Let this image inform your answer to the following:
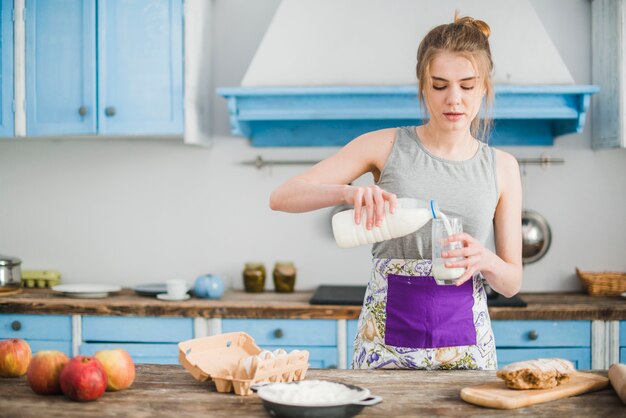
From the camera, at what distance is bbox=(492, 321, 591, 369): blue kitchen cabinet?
10.3 ft

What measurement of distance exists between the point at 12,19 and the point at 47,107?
455mm

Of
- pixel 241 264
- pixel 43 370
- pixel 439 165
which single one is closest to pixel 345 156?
pixel 439 165

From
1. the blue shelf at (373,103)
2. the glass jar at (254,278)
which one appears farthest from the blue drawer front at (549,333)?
the glass jar at (254,278)

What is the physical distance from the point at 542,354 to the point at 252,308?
127 cm

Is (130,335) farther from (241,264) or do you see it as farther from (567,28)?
(567,28)

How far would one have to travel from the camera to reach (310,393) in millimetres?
1425

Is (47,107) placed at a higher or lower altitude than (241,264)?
higher

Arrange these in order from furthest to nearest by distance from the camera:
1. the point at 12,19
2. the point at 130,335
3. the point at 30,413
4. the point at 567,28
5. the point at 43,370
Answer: the point at 567,28
the point at 12,19
the point at 130,335
the point at 43,370
the point at 30,413

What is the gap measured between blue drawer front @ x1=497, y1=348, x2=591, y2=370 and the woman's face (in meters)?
1.51

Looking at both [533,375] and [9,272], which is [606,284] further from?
[9,272]

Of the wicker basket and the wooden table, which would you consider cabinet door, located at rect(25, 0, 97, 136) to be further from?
the wicker basket

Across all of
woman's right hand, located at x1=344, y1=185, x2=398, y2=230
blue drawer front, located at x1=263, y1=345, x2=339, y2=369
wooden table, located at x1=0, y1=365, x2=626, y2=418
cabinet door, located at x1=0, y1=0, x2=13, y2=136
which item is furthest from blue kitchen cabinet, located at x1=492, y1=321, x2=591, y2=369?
cabinet door, located at x1=0, y1=0, x2=13, y2=136

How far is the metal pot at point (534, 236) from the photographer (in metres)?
3.70

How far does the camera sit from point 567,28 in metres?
3.76
